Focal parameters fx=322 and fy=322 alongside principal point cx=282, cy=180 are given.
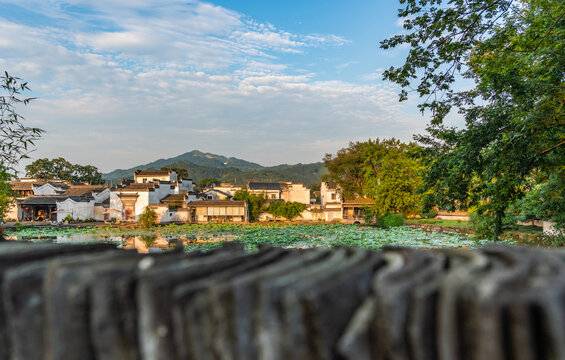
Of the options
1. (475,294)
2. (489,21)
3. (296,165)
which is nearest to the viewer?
(475,294)

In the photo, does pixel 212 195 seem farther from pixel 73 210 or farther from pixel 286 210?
pixel 73 210

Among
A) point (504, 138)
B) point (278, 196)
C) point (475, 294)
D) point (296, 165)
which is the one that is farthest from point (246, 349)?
point (296, 165)

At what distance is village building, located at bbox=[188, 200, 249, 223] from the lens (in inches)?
1206

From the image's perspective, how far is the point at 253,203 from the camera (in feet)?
112

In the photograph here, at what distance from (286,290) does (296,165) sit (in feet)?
413

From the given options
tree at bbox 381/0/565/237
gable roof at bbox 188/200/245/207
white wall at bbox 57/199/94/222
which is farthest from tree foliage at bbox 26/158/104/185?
tree at bbox 381/0/565/237

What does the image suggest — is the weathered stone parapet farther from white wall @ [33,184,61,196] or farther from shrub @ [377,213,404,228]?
white wall @ [33,184,61,196]

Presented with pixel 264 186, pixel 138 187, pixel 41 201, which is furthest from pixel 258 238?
pixel 41 201

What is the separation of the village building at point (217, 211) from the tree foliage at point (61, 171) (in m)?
27.4

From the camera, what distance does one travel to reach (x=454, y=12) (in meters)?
5.62

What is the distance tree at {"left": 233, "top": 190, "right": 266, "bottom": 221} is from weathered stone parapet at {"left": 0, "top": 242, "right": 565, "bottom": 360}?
3278 cm

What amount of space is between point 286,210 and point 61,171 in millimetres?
35359

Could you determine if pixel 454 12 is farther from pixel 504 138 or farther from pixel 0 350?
pixel 0 350

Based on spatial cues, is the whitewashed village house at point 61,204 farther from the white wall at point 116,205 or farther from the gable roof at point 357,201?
the gable roof at point 357,201
